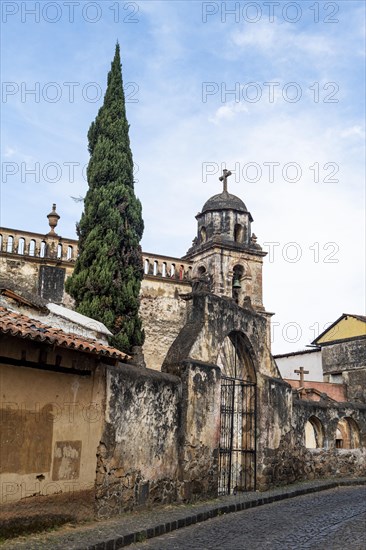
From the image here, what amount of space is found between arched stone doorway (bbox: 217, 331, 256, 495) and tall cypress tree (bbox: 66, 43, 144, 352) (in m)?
2.86

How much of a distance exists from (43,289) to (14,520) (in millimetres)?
12351

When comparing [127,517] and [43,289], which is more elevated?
[43,289]

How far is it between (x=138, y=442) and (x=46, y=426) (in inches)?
83.7

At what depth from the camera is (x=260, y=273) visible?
23.8m

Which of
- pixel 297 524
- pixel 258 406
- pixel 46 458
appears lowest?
pixel 297 524

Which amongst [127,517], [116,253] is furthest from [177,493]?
[116,253]

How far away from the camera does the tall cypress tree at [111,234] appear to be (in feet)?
52.4

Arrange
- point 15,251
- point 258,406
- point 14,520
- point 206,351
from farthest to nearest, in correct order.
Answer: point 15,251, point 258,406, point 206,351, point 14,520

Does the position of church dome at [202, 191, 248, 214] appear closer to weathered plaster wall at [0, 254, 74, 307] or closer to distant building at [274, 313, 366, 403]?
weathered plaster wall at [0, 254, 74, 307]

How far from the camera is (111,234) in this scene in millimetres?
16781

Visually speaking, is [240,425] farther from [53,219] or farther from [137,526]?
[53,219]

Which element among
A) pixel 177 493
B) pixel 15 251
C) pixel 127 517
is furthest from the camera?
pixel 15 251

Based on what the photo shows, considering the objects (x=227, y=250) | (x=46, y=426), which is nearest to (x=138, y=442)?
(x=46, y=426)

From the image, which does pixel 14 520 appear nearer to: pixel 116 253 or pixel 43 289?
pixel 116 253
